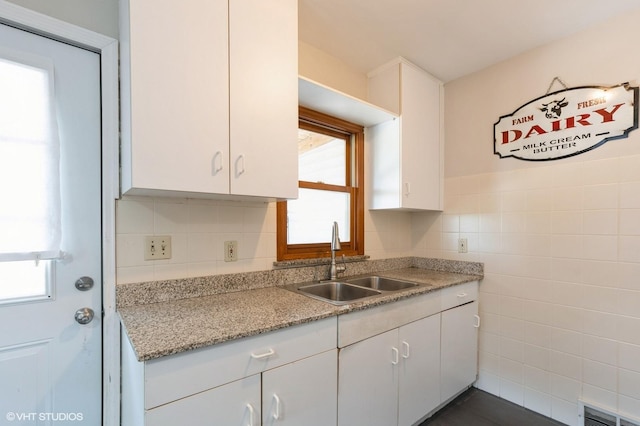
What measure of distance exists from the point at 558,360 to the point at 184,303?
224 centimetres

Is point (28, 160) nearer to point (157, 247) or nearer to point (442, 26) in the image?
point (157, 247)

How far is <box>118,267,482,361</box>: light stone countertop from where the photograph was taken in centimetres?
94

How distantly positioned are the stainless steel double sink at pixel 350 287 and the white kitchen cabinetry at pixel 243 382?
503mm

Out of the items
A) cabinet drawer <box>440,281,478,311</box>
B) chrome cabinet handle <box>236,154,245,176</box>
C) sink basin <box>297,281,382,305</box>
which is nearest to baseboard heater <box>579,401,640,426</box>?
cabinet drawer <box>440,281,478,311</box>

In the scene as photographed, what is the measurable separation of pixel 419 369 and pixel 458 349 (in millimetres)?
463

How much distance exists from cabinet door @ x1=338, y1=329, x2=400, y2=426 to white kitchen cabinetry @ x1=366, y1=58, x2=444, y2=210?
100 cm

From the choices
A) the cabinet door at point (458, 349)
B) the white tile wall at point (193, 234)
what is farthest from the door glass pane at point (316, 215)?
the cabinet door at point (458, 349)

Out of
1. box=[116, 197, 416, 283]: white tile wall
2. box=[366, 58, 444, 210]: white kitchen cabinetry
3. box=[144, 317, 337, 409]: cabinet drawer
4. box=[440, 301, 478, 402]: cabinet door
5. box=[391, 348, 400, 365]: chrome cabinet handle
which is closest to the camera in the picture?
box=[144, 317, 337, 409]: cabinet drawer

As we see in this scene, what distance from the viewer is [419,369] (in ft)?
5.64

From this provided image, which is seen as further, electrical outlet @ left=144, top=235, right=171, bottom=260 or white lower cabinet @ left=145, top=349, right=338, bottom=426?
electrical outlet @ left=144, top=235, right=171, bottom=260

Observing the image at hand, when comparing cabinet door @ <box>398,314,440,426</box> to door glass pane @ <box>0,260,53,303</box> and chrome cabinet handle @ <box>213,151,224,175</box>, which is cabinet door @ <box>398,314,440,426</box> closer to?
chrome cabinet handle @ <box>213,151,224,175</box>

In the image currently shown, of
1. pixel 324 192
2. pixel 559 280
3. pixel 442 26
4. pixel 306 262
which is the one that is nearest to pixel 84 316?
pixel 306 262

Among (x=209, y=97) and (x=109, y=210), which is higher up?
(x=209, y=97)

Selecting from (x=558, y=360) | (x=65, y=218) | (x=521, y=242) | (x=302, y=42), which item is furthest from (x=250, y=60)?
(x=558, y=360)
